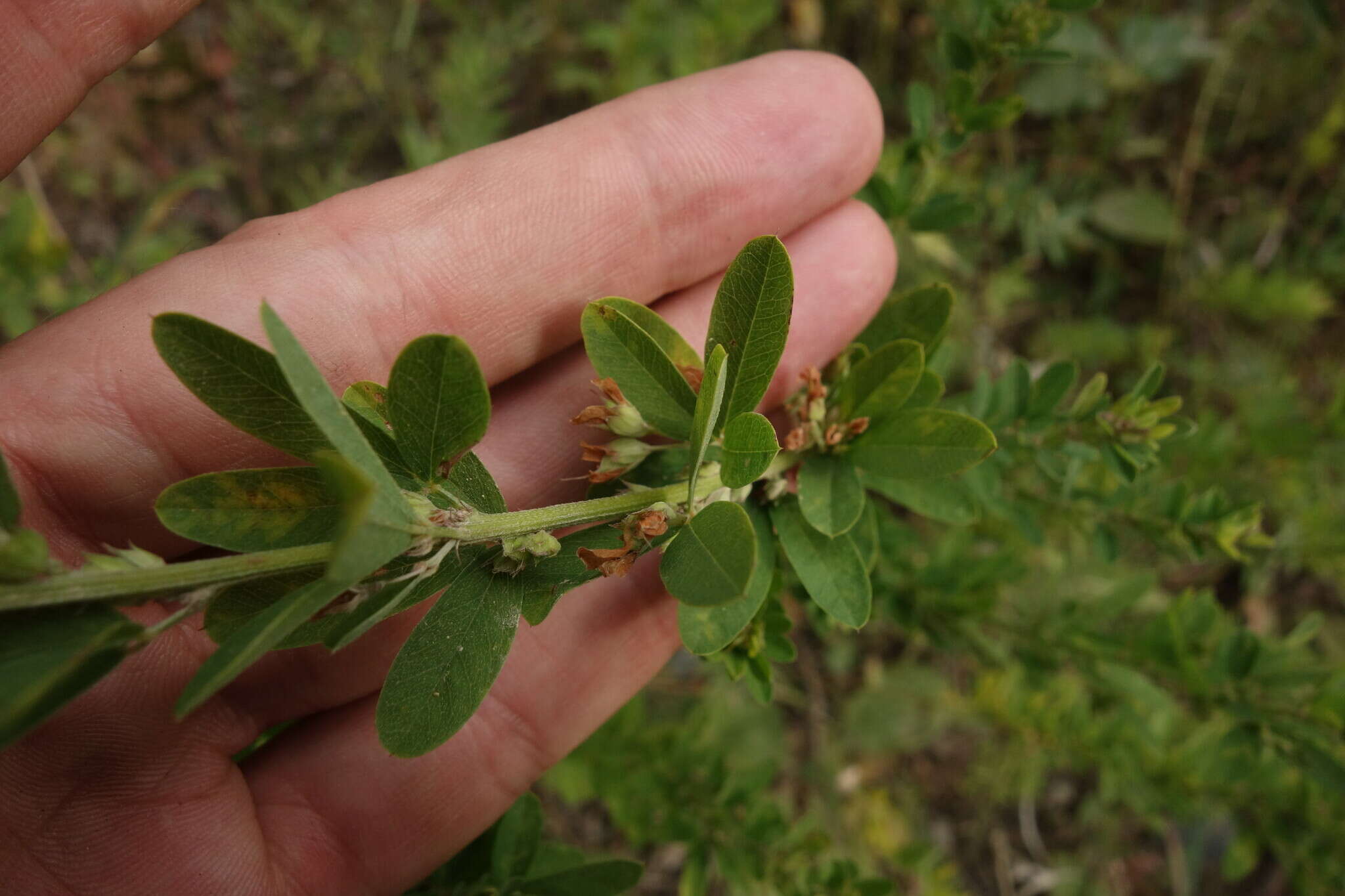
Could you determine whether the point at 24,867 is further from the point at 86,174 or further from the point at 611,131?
the point at 86,174

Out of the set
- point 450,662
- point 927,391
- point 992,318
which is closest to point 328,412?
point 450,662

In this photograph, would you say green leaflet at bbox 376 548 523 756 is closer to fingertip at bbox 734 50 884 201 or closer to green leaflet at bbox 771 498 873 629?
green leaflet at bbox 771 498 873 629

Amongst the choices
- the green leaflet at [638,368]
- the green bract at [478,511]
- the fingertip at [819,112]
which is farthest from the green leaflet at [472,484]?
the fingertip at [819,112]

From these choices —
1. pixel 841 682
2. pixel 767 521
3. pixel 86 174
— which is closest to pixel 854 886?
pixel 767 521

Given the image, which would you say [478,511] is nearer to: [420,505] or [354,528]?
[420,505]

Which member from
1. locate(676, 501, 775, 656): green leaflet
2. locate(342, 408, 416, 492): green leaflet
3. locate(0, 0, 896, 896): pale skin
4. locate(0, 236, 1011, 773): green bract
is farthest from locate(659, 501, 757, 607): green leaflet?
locate(0, 0, 896, 896): pale skin

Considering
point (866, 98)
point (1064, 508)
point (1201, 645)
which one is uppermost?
point (866, 98)
